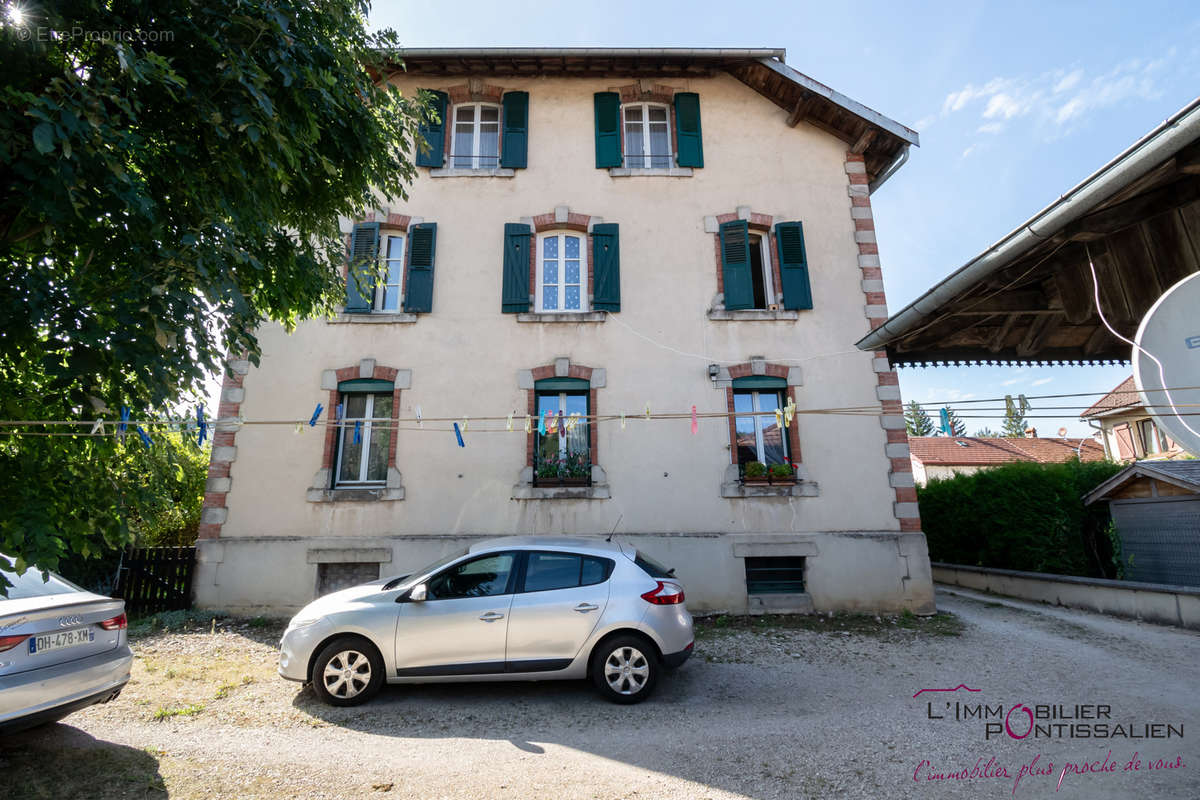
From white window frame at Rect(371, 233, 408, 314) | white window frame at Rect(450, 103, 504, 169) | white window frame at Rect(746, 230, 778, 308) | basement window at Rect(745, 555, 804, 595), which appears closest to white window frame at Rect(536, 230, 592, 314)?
white window frame at Rect(450, 103, 504, 169)

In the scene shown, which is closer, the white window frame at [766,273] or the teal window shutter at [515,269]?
the teal window shutter at [515,269]

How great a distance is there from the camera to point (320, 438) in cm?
946

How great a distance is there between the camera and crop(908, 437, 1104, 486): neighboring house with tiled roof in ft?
94.4

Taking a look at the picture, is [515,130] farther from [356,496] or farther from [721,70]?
[356,496]

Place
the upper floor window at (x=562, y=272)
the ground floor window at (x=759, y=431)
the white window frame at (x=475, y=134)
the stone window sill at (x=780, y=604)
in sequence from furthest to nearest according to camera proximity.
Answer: the white window frame at (x=475, y=134) < the upper floor window at (x=562, y=272) < the ground floor window at (x=759, y=431) < the stone window sill at (x=780, y=604)

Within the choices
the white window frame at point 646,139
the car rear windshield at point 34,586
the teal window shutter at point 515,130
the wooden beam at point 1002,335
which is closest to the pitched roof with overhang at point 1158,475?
the wooden beam at point 1002,335

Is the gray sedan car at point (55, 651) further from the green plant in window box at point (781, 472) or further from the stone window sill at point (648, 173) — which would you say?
the stone window sill at point (648, 173)

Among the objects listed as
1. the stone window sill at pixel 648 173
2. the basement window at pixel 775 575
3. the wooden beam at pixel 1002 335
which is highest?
the stone window sill at pixel 648 173

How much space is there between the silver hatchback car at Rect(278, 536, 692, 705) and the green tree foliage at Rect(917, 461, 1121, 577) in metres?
9.28

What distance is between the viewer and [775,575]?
9188 mm

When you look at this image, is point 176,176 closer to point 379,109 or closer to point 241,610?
point 379,109

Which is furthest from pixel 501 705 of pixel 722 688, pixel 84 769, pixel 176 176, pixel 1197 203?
pixel 1197 203

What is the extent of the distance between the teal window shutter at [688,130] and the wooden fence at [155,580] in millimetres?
10833

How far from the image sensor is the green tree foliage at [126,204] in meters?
3.55
